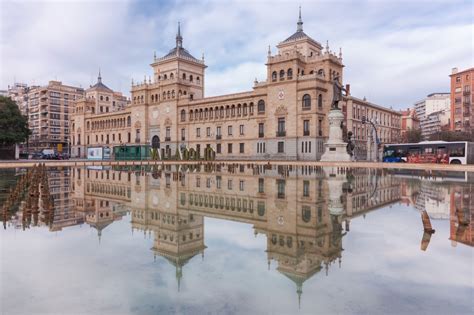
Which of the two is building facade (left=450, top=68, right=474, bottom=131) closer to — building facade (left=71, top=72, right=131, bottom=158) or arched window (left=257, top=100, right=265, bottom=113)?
arched window (left=257, top=100, right=265, bottom=113)

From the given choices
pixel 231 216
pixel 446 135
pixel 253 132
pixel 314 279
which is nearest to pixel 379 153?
pixel 446 135

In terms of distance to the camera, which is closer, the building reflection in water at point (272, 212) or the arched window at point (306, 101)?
the building reflection in water at point (272, 212)

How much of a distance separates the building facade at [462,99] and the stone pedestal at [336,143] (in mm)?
39562

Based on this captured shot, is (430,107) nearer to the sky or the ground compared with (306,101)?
nearer to the sky

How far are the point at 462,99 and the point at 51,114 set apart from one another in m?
96.7

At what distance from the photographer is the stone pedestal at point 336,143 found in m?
39.1

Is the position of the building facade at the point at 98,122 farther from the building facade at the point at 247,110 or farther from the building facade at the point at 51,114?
the building facade at the point at 51,114

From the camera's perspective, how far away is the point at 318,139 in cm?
4419

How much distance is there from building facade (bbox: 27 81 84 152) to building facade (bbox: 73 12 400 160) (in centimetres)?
3169

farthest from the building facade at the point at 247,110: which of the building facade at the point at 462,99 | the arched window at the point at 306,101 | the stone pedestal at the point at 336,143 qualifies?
the building facade at the point at 462,99

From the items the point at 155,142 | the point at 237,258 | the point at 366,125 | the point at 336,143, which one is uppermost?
the point at 366,125

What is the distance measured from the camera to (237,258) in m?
6.29

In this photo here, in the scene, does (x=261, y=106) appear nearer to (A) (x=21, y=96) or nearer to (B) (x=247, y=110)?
(B) (x=247, y=110)

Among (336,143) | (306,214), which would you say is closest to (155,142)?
(336,143)
